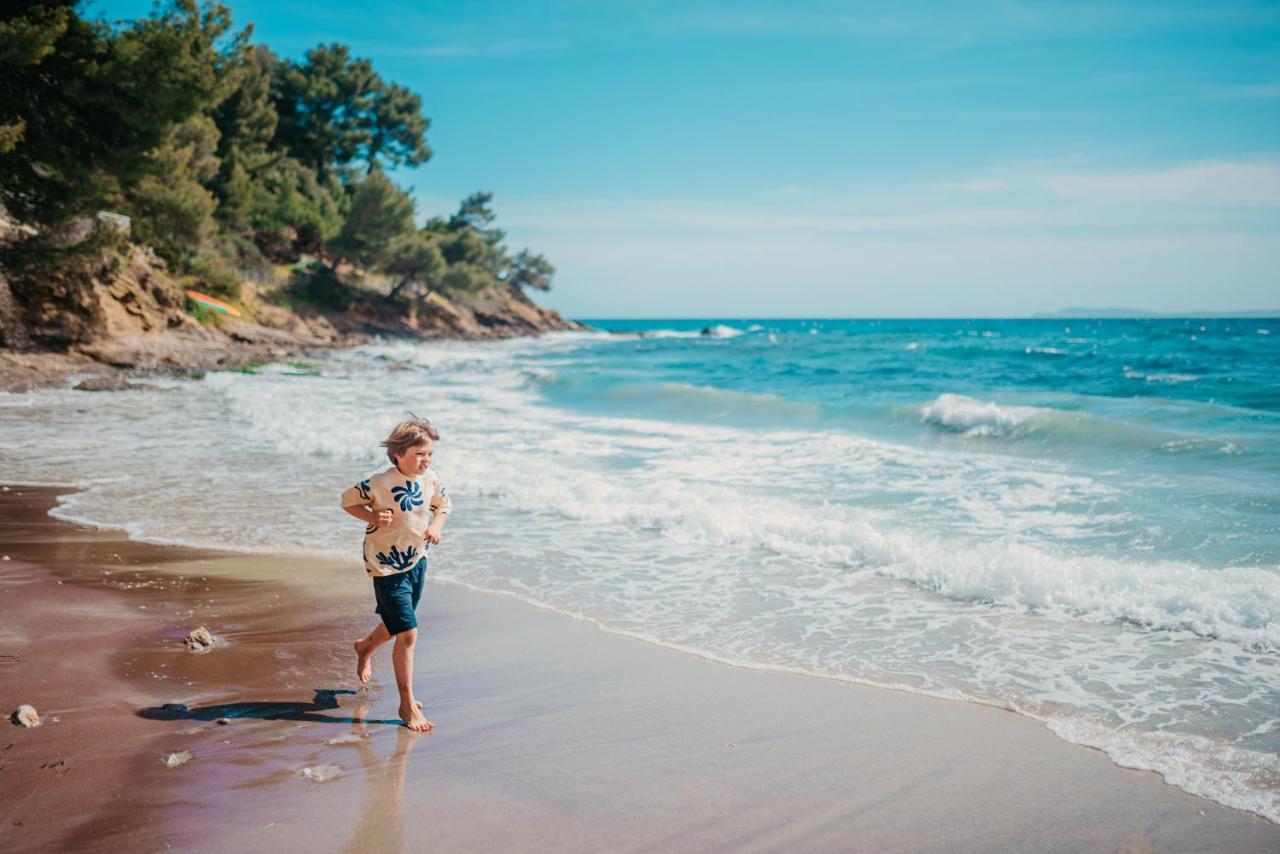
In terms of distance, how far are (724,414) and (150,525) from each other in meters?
13.6

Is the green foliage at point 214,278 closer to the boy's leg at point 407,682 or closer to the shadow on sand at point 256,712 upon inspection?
the shadow on sand at point 256,712

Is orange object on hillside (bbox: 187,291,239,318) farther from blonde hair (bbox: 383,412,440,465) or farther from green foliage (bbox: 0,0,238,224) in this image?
blonde hair (bbox: 383,412,440,465)

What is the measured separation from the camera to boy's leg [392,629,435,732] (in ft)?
12.4

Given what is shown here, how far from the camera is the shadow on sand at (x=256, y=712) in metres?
3.75

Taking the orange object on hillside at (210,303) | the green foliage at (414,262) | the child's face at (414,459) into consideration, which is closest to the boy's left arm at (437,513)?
the child's face at (414,459)

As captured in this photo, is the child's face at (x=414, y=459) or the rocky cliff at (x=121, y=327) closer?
the child's face at (x=414, y=459)

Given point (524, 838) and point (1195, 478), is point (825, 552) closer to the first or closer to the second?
point (524, 838)

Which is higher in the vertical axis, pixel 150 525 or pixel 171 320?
pixel 171 320

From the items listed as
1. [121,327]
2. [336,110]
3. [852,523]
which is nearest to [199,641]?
[852,523]

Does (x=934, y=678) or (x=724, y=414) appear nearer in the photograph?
(x=934, y=678)

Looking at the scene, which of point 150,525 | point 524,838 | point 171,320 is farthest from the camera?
point 171,320

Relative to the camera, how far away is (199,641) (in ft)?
15.3

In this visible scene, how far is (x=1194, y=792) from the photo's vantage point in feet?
11.3

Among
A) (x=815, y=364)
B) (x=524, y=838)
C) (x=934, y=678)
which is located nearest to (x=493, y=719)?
(x=524, y=838)
